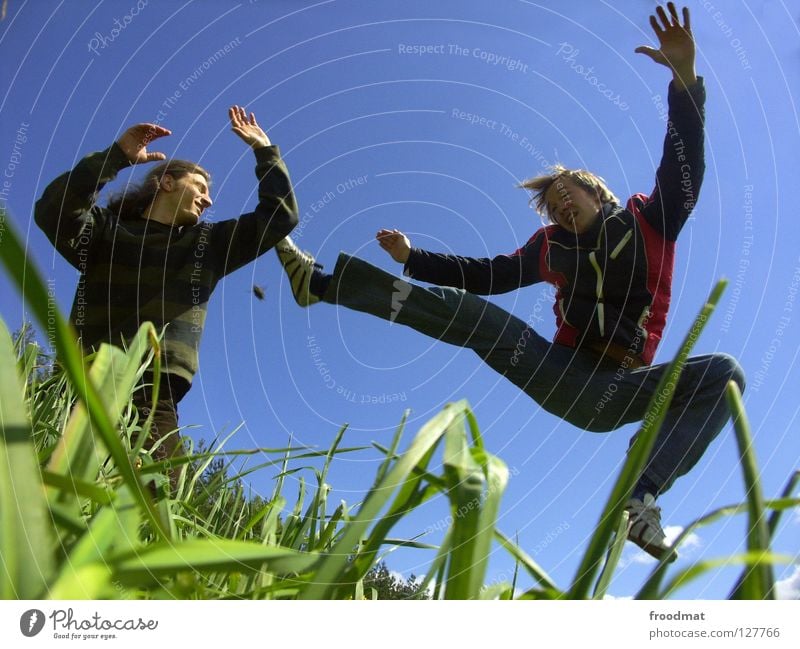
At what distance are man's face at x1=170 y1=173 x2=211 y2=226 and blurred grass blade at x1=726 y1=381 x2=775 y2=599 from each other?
213cm

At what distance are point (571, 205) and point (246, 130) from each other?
1.18m

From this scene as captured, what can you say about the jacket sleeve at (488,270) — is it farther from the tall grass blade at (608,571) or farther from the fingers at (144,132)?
the tall grass blade at (608,571)

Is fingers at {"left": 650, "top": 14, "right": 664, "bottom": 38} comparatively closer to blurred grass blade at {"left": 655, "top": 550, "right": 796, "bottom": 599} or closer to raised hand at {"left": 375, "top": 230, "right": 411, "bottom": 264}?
raised hand at {"left": 375, "top": 230, "right": 411, "bottom": 264}

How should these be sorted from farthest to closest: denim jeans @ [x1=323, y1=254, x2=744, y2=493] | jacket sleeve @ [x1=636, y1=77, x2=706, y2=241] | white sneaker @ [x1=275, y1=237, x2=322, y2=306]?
→ white sneaker @ [x1=275, y1=237, x2=322, y2=306] → denim jeans @ [x1=323, y1=254, x2=744, y2=493] → jacket sleeve @ [x1=636, y1=77, x2=706, y2=241]

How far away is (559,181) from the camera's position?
8.25ft

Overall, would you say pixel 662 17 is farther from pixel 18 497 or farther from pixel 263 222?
pixel 18 497

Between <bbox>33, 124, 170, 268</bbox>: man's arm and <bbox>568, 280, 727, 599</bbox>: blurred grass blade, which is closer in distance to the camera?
<bbox>568, 280, 727, 599</bbox>: blurred grass blade

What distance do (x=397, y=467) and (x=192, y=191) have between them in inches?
89.0

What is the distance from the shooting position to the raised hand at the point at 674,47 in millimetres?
1453

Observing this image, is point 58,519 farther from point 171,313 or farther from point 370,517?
point 171,313

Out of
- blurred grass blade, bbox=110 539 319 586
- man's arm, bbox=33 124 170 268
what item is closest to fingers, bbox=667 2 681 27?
man's arm, bbox=33 124 170 268

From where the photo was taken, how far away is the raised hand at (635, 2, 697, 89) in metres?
1.45

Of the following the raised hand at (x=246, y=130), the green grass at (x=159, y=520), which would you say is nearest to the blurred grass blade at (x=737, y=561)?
the green grass at (x=159, y=520)

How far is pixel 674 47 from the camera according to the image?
1.51m
